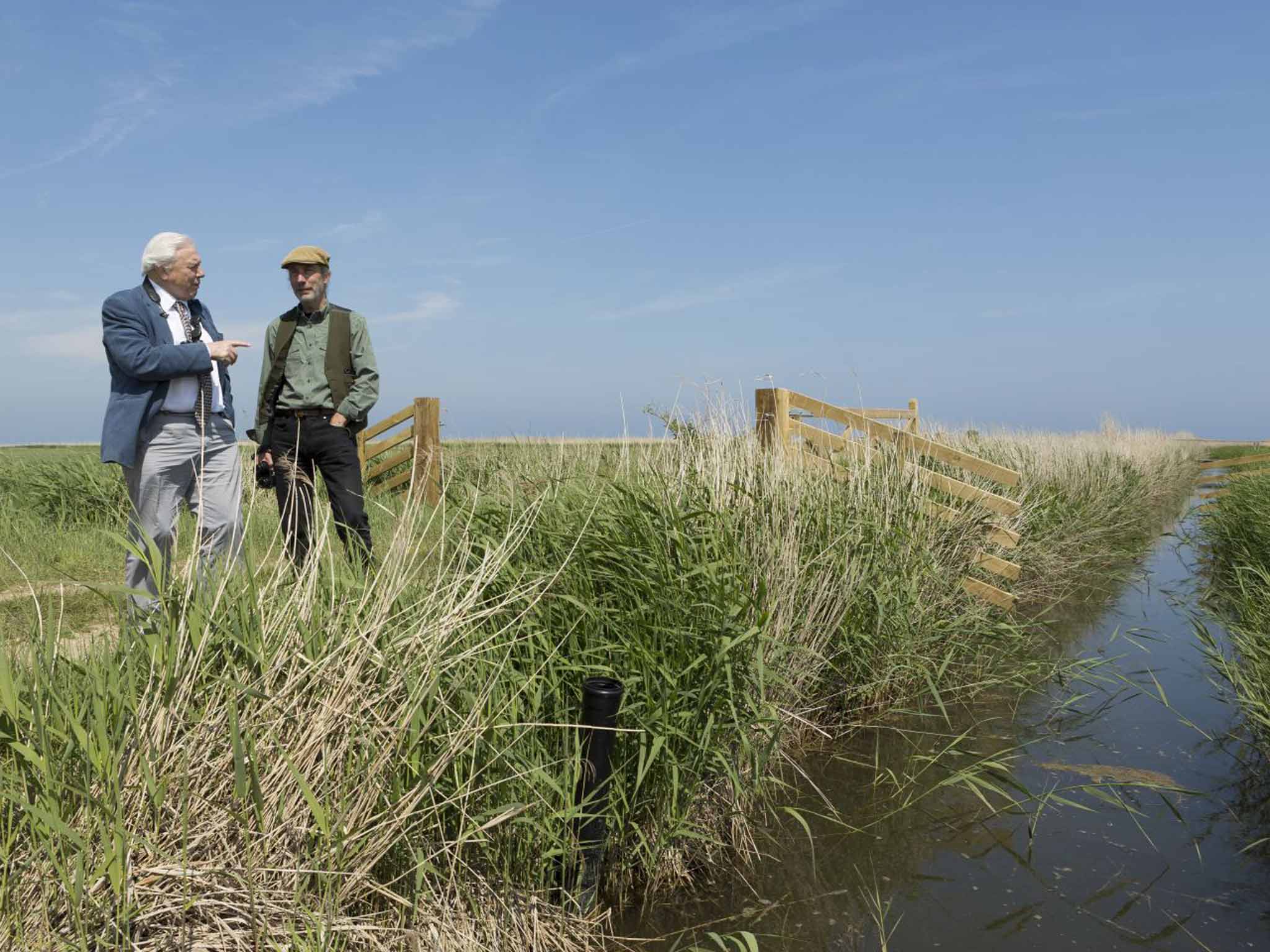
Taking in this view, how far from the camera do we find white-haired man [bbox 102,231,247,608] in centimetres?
421

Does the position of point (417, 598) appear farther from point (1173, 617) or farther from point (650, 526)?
point (1173, 617)

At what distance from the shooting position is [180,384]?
14.4ft

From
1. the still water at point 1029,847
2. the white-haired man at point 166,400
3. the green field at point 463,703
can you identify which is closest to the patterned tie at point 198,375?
the white-haired man at point 166,400

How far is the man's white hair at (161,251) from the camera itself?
14.3ft

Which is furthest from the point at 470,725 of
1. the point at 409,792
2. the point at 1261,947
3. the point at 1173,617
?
the point at 1173,617

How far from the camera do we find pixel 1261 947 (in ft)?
10.0

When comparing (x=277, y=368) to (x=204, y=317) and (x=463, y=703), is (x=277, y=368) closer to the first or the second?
(x=204, y=317)

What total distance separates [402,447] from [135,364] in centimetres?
897

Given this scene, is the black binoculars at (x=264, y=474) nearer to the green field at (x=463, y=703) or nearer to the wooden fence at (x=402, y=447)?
the green field at (x=463, y=703)

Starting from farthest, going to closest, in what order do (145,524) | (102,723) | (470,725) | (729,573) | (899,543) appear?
→ (899,543)
(145,524)
(729,573)
(470,725)
(102,723)

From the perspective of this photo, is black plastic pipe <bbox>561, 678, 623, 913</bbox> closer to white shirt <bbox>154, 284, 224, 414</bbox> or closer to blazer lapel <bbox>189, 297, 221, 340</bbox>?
white shirt <bbox>154, 284, 224, 414</bbox>

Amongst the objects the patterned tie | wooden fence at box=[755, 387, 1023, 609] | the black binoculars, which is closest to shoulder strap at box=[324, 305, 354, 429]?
the black binoculars

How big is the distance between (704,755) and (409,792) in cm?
122

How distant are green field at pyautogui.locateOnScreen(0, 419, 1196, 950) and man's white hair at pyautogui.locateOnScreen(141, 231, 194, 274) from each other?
1.61 metres
